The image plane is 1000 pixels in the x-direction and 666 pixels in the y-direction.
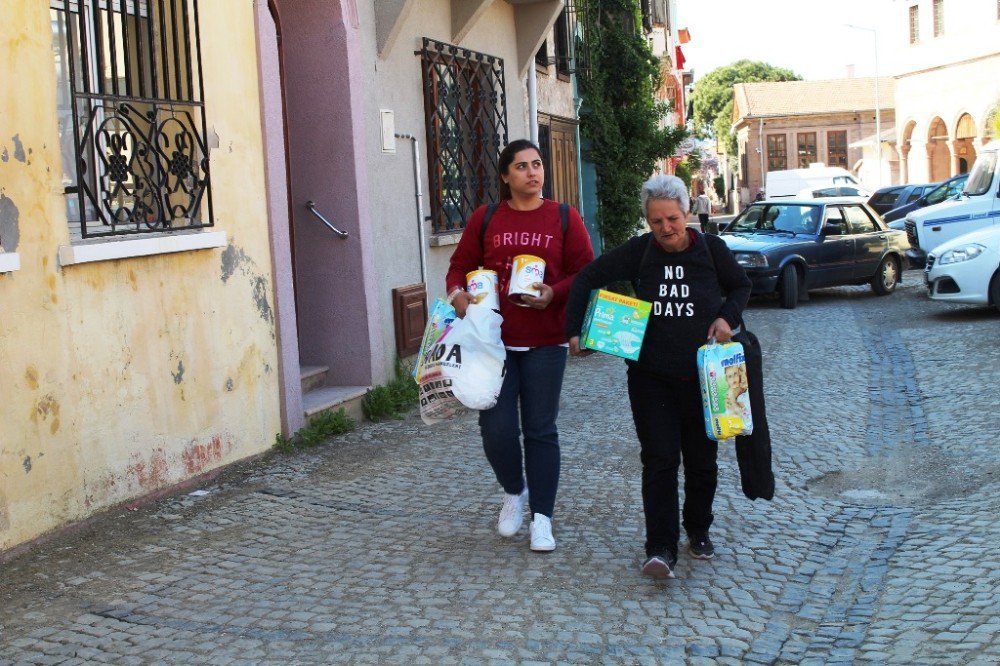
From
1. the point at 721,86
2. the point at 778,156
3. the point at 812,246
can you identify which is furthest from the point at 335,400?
the point at 721,86

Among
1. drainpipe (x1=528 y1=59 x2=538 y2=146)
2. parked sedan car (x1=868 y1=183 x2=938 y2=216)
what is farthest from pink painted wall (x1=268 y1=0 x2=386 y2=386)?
parked sedan car (x1=868 y1=183 x2=938 y2=216)

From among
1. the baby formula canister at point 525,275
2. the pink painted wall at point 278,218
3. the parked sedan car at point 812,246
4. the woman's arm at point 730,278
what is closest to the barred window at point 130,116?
the pink painted wall at point 278,218

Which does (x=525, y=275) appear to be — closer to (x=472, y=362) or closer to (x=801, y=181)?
(x=472, y=362)

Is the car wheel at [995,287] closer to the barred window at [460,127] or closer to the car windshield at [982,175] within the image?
the car windshield at [982,175]

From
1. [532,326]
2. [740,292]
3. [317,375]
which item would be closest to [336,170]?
[317,375]

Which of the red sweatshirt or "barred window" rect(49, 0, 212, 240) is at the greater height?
"barred window" rect(49, 0, 212, 240)

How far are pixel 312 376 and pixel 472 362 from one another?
4135 millimetres

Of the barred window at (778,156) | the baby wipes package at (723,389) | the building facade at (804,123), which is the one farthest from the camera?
the barred window at (778,156)

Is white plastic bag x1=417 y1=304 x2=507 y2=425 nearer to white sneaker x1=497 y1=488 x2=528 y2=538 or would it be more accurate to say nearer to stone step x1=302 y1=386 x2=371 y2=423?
white sneaker x1=497 y1=488 x2=528 y2=538

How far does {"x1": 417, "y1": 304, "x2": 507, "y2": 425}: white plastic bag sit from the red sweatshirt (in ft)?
0.34

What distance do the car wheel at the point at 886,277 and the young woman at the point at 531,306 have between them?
47.5 ft

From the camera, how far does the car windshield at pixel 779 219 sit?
18.2 meters

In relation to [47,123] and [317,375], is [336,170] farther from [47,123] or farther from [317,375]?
[47,123]

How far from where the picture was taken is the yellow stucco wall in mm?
5867
